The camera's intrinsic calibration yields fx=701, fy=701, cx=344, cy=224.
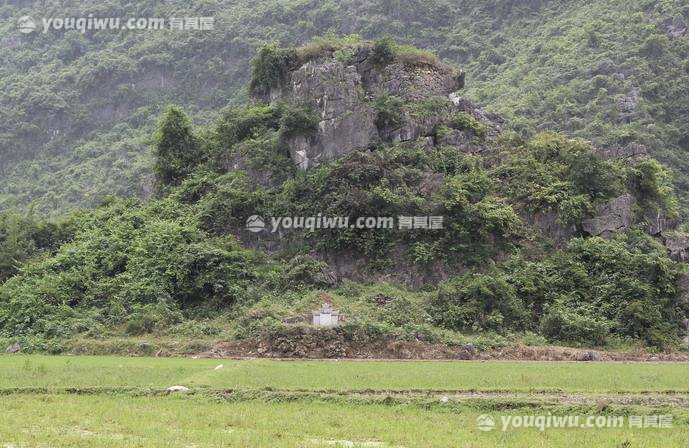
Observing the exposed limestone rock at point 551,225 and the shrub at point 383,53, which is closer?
the exposed limestone rock at point 551,225

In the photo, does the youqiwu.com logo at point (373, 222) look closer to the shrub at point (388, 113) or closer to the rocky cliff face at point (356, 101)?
the rocky cliff face at point (356, 101)

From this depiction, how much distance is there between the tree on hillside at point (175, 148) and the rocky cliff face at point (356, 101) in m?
5.86

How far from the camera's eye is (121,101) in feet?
251

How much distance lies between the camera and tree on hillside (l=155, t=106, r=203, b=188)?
40906 millimetres

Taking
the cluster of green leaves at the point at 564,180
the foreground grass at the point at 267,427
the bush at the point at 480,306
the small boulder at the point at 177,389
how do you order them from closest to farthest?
the foreground grass at the point at 267,427, the small boulder at the point at 177,389, the bush at the point at 480,306, the cluster of green leaves at the point at 564,180

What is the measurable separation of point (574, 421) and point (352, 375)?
7.31m

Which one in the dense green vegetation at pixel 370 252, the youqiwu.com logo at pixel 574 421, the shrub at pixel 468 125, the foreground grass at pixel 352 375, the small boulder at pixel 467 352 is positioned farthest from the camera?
the shrub at pixel 468 125

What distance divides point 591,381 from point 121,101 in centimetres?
6841

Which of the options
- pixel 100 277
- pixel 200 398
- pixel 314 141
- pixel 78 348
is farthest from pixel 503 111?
pixel 200 398

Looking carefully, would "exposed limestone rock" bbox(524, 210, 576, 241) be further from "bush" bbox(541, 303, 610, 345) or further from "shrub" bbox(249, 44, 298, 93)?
"shrub" bbox(249, 44, 298, 93)

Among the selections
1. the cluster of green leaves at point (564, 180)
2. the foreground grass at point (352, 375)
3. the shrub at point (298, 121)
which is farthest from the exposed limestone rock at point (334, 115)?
the foreground grass at point (352, 375)

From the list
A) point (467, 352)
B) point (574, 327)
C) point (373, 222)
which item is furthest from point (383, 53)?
point (467, 352)

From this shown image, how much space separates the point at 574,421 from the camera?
13523mm

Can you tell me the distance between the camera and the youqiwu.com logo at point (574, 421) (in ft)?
43.4
